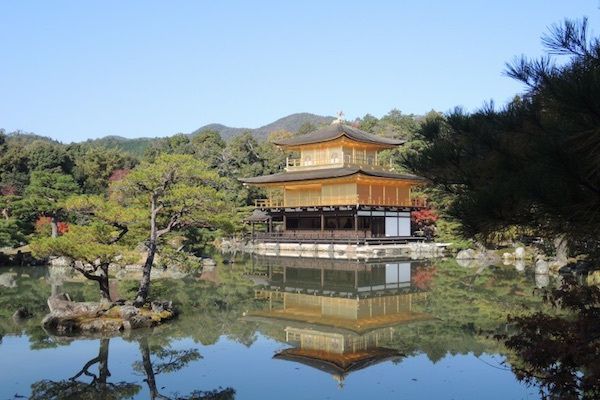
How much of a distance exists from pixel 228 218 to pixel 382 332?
161 inches

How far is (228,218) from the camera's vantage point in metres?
12.7

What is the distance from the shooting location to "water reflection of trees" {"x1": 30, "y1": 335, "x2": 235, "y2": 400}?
7.27 m

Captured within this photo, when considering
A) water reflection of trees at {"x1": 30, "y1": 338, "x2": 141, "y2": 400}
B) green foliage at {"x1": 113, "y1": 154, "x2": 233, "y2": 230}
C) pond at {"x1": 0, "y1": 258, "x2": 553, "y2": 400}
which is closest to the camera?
water reflection of trees at {"x1": 30, "y1": 338, "x2": 141, "y2": 400}

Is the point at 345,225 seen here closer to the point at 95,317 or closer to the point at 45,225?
the point at 45,225

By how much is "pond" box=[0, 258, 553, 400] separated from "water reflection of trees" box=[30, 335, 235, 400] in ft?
0.05

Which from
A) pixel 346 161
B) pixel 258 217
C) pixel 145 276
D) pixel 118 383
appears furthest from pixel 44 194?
pixel 118 383

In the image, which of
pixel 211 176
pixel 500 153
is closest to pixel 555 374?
pixel 500 153

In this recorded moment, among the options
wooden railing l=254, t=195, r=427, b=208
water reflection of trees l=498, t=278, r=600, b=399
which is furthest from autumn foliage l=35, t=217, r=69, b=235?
water reflection of trees l=498, t=278, r=600, b=399

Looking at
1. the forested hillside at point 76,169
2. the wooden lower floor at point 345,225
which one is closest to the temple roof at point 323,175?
the wooden lower floor at point 345,225

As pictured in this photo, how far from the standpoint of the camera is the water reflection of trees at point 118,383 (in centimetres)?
727

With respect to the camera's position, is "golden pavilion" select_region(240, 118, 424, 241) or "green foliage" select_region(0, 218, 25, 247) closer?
"green foliage" select_region(0, 218, 25, 247)

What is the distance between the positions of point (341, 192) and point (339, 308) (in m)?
18.1

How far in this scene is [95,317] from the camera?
1102cm

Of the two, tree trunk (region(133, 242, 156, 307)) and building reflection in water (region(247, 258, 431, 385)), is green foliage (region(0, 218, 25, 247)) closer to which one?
building reflection in water (region(247, 258, 431, 385))
